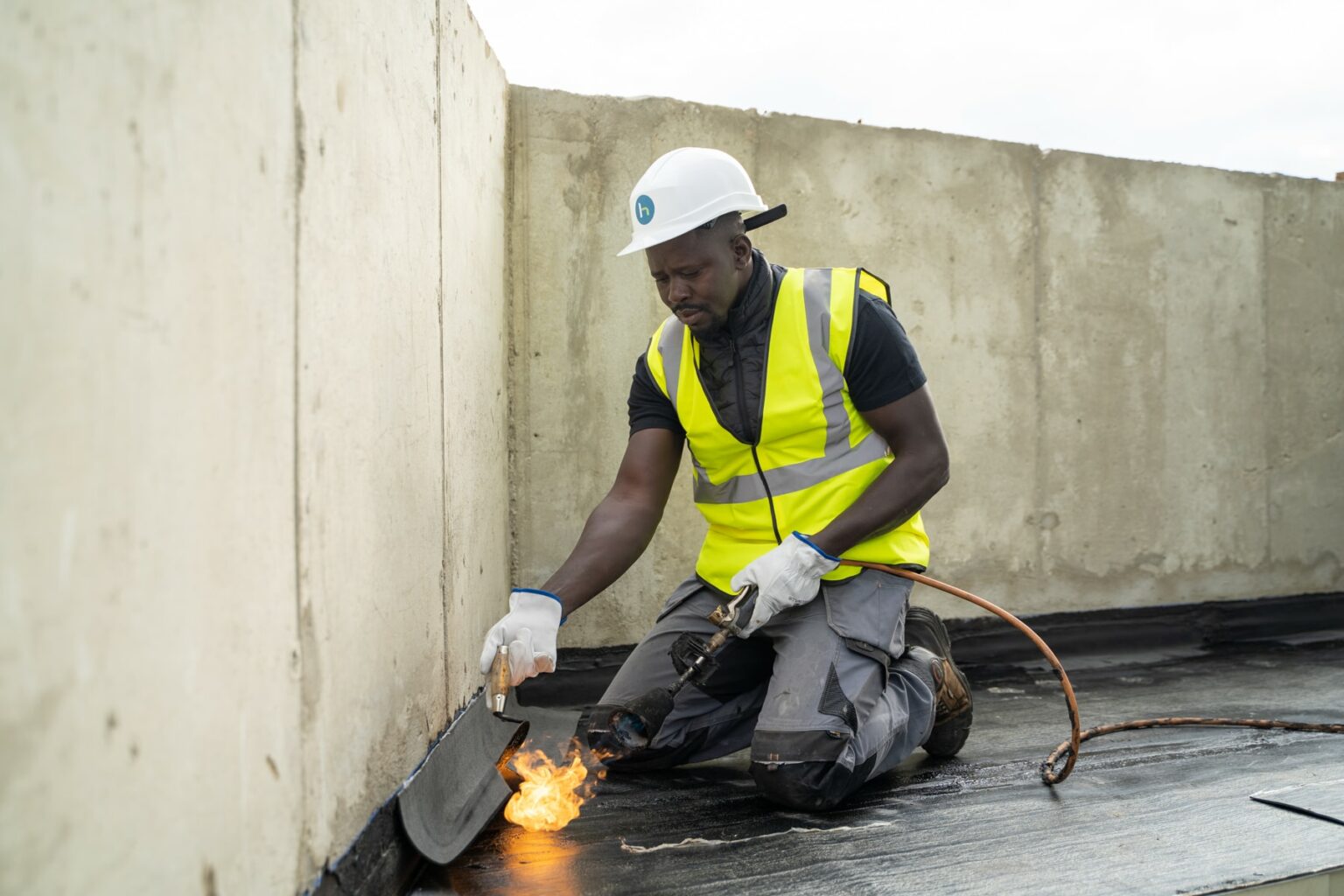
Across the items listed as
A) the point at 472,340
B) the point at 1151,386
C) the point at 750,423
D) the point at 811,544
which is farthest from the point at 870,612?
the point at 1151,386

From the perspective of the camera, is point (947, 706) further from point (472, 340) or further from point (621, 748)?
point (472, 340)

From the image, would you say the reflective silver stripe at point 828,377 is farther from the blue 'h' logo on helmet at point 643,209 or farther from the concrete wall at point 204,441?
the concrete wall at point 204,441

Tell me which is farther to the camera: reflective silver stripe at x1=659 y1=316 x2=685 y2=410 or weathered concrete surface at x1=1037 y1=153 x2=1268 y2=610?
weathered concrete surface at x1=1037 y1=153 x2=1268 y2=610

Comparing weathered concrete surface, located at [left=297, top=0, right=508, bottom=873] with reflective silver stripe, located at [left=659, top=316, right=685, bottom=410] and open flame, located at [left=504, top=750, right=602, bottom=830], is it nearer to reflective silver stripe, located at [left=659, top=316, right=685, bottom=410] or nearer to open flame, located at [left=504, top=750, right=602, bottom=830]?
open flame, located at [left=504, top=750, right=602, bottom=830]

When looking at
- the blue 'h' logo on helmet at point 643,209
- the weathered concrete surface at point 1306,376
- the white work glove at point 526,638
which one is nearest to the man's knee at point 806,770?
the white work glove at point 526,638

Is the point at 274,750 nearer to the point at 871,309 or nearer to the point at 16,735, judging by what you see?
the point at 16,735

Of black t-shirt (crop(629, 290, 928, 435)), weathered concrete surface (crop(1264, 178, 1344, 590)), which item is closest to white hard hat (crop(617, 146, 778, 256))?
black t-shirt (crop(629, 290, 928, 435))

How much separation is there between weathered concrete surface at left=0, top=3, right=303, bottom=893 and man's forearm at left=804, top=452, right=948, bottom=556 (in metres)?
1.30

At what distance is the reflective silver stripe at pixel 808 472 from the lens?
93.4 inches

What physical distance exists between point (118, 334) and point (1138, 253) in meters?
3.85

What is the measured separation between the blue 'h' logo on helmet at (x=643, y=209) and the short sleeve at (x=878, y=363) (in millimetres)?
523

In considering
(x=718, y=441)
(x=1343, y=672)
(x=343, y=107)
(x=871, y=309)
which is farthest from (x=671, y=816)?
(x=1343, y=672)

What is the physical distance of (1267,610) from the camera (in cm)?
410

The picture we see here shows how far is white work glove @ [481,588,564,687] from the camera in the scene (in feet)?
6.51
